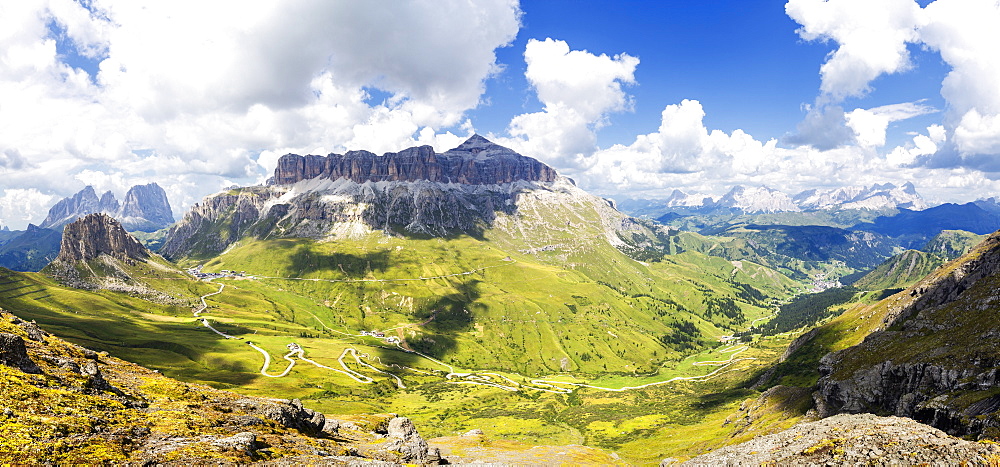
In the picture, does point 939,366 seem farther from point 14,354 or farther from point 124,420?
point 14,354

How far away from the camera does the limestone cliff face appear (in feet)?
225

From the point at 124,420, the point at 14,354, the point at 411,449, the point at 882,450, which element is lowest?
the point at 411,449

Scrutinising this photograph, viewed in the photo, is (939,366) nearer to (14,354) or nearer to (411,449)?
(411,449)

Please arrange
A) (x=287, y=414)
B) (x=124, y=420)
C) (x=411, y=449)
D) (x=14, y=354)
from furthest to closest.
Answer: (x=411, y=449) < (x=287, y=414) < (x=14, y=354) < (x=124, y=420)

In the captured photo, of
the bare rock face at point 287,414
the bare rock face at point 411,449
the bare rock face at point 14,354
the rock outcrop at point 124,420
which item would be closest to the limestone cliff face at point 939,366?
Result: the bare rock face at point 411,449

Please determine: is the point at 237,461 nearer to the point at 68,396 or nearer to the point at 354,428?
the point at 68,396

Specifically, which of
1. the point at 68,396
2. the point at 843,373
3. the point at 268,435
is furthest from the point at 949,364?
the point at 68,396

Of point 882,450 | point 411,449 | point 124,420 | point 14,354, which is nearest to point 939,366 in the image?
point 882,450

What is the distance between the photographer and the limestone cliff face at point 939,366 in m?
68.5

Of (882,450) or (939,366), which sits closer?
(882,450)

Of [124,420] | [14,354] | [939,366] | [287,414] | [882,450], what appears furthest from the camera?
[939,366]

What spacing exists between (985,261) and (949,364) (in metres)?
116

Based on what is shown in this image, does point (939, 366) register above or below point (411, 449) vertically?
above

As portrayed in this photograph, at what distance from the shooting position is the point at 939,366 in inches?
3494
